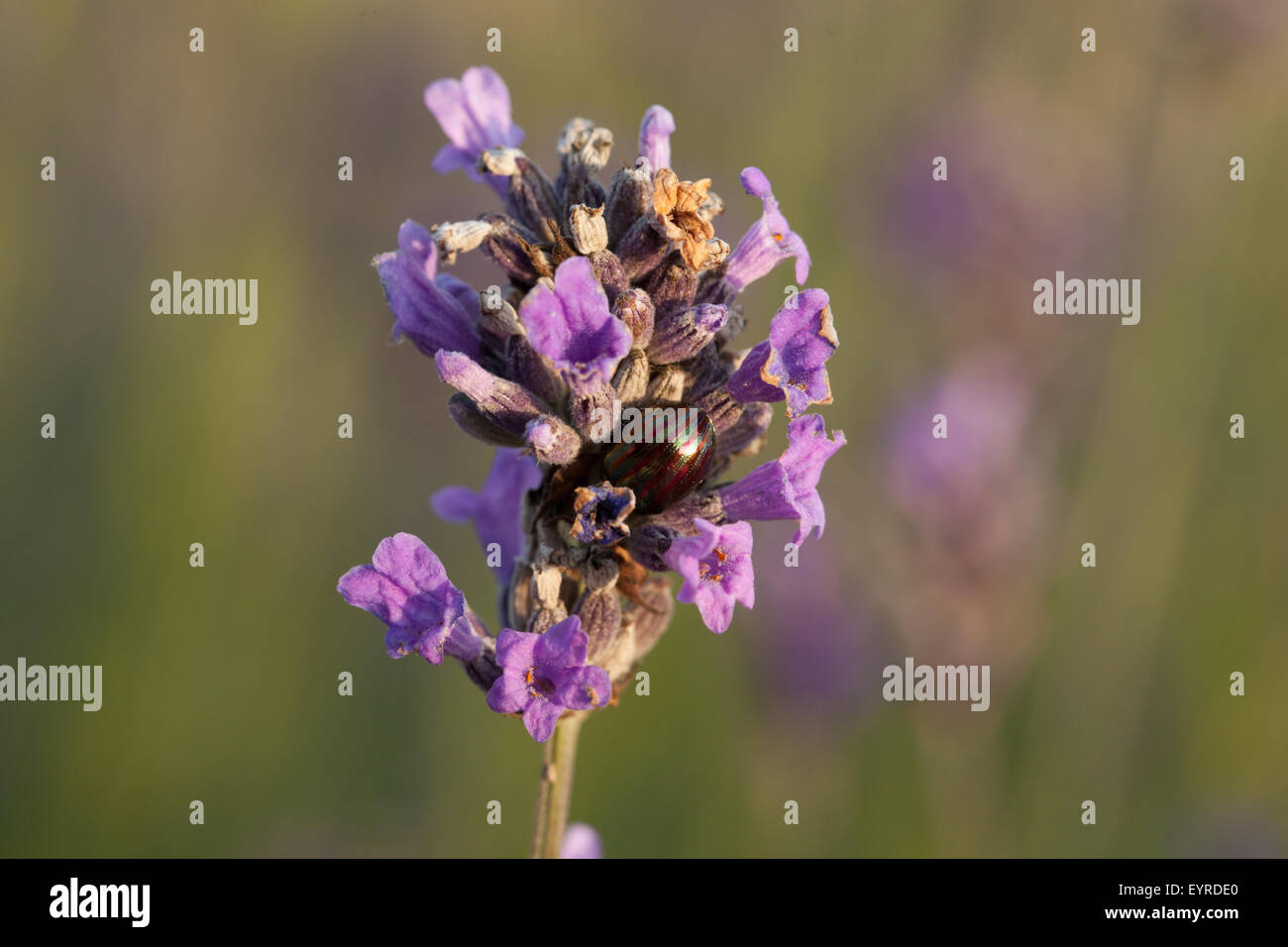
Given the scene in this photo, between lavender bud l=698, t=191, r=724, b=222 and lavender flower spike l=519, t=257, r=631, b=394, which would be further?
lavender bud l=698, t=191, r=724, b=222

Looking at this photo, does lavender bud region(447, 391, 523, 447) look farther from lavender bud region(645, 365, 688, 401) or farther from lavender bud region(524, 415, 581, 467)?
lavender bud region(645, 365, 688, 401)

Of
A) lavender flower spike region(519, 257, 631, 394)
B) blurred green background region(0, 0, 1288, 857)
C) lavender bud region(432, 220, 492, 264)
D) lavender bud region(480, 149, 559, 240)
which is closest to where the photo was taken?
lavender flower spike region(519, 257, 631, 394)

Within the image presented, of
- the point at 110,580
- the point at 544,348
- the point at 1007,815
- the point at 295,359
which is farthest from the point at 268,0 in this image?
the point at 1007,815

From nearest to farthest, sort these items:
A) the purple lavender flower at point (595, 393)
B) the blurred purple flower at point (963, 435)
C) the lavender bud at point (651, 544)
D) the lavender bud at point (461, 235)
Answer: the purple lavender flower at point (595, 393), the lavender bud at point (651, 544), the lavender bud at point (461, 235), the blurred purple flower at point (963, 435)

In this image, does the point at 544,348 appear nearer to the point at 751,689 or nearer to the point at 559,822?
the point at 559,822

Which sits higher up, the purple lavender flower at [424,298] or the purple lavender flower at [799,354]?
the purple lavender flower at [424,298]

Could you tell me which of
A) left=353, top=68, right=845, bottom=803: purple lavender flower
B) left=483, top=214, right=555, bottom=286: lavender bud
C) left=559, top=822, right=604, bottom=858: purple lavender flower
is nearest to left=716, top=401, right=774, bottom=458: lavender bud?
left=353, top=68, right=845, bottom=803: purple lavender flower

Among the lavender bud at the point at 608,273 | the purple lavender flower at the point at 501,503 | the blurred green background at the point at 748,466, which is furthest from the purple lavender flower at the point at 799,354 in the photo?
the blurred green background at the point at 748,466

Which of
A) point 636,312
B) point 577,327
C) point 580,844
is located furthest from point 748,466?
point 577,327

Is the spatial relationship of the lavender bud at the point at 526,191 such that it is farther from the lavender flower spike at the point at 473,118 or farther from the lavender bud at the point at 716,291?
the lavender bud at the point at 716,291
